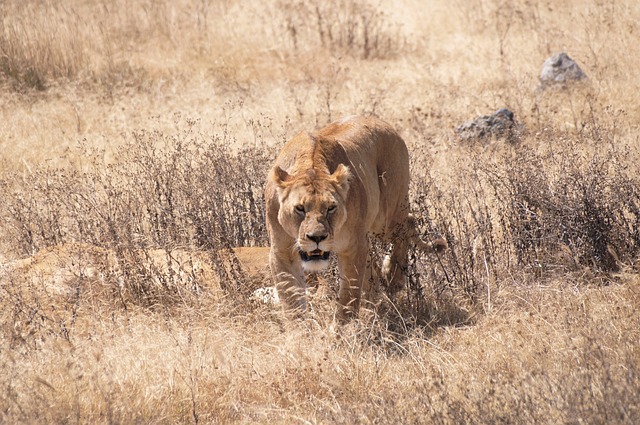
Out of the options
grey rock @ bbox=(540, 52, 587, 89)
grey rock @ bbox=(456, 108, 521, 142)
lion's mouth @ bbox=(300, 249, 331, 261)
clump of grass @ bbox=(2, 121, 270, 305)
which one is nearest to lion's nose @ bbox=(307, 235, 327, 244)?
lion's mouth @ bbox=(300, 249, 331, 261)

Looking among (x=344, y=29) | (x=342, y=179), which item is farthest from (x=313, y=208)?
(x=344, y=29)

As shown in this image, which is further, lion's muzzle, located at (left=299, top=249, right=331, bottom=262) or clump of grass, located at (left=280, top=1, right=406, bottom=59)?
clump of grass, located at (left=280, top=1, right=406, bottom=59)

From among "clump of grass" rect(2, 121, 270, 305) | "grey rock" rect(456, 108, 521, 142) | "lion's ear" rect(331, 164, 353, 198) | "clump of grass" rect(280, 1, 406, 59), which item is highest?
"lion's ear" rect(331, 164, 353, 198)

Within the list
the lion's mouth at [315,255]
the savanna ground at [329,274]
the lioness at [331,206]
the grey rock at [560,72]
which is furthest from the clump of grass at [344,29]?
the lion's mouth at [315,255]

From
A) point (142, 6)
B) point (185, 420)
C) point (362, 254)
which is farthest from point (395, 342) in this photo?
point (142, 6)

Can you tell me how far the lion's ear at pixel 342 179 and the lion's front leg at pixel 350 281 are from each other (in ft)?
1.63

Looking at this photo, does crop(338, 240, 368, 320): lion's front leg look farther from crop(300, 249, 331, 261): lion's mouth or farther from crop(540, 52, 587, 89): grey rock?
crop(540, 52, 587, 89): grey rock

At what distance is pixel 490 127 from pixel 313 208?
238 inches

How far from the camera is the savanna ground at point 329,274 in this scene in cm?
526

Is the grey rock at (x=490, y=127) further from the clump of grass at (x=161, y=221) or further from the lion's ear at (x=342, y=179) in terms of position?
the lion's ear at (x=342, y=179)

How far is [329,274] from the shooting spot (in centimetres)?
750

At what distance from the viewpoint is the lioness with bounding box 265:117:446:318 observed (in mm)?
6074

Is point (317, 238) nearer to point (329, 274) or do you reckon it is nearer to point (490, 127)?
point (329, 274)

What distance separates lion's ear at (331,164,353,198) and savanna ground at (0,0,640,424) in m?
0.95
